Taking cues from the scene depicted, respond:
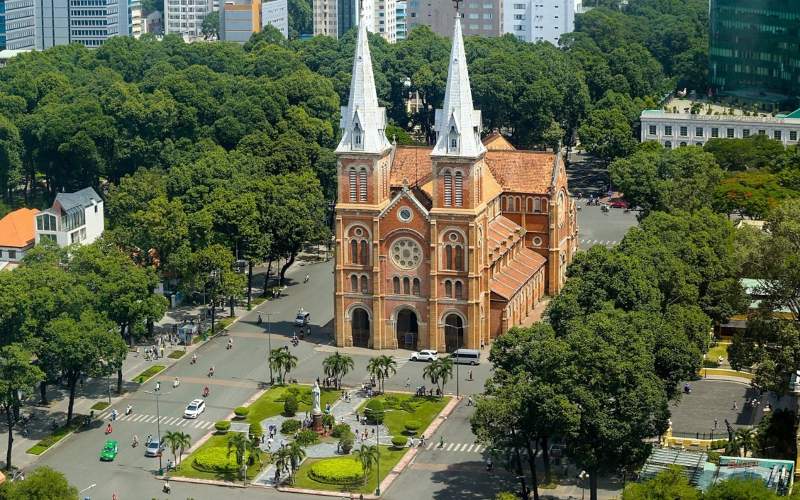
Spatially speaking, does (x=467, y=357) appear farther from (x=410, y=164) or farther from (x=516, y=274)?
(x=410, y=164)

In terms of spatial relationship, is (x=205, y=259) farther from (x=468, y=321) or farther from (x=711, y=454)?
(x=711, y=454)

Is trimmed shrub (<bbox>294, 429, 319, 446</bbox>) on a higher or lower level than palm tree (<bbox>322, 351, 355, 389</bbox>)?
lower

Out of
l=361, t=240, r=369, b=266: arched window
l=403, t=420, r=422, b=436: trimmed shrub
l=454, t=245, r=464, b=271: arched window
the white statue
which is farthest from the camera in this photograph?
l=361, t=240, r=369, b=266: arched window

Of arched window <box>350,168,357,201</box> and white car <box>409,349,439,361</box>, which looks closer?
white car <box>409,349,439,361</box>

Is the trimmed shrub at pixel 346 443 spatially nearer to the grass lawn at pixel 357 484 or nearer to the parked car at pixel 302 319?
the grass lawn at pixel 357 484

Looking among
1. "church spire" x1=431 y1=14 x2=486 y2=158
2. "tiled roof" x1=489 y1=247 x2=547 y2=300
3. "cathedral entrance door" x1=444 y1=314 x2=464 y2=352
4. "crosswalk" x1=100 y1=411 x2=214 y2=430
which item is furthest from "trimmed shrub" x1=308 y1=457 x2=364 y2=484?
"church spire" x1=431 y1=14 x2=486 y2=158

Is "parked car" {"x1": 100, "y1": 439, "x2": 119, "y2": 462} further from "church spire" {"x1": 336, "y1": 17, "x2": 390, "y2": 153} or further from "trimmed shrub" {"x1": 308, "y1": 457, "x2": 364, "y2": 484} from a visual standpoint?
"church spire" {"x1": 336, "y1": 17, "x2": 390, "y2": 153}

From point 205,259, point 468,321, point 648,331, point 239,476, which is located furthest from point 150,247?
point 648,331

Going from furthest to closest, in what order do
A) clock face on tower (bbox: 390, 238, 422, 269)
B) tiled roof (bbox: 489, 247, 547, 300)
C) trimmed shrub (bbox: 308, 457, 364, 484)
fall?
tiled roof (bbox: 489, 247, 547, 300)
clock face on tower (bbox: 390, 238, 422, 269)
trimmed shrub (bbox: 308, 457, 364, 484)
